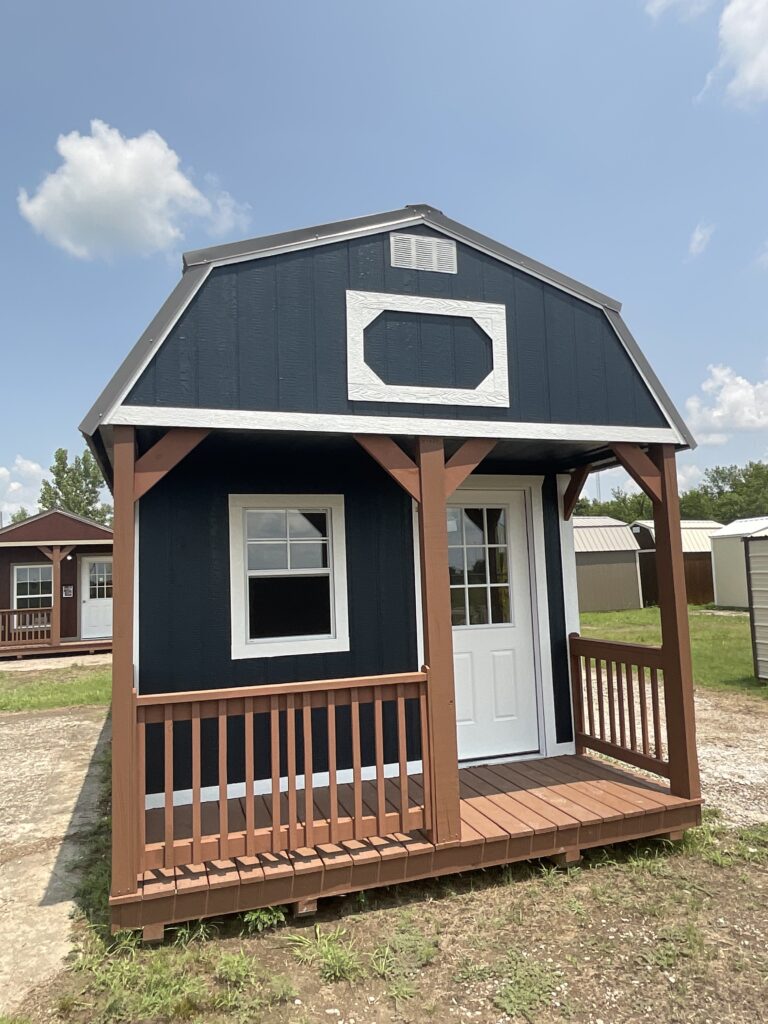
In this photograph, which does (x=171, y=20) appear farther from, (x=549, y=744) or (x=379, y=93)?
(x=549, y=744)

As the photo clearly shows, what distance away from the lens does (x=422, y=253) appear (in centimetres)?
358

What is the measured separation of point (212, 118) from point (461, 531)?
209 inches

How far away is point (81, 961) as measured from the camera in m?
2.63

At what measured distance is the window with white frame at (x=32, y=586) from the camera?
15.4 meters

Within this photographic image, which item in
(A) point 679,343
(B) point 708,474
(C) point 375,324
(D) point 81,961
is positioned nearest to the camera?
(D) point 81,961

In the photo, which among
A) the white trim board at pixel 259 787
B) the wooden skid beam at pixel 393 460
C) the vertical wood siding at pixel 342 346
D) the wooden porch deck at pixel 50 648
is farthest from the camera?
the wooden porch deck at pixel 50 648

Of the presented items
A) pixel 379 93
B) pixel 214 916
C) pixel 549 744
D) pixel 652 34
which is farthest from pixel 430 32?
pixel 214 916

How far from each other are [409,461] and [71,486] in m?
39.0

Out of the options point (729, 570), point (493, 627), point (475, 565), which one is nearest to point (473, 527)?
point (475, 565)

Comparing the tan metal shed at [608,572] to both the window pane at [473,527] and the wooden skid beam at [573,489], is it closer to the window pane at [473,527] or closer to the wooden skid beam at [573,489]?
the wooden skid beam at [573,489]

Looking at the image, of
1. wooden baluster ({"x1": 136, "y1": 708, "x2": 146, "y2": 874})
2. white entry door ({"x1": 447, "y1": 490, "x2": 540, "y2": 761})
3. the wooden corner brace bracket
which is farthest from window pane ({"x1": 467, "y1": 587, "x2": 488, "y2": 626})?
wooden baluster ({"x1": 136, "y1": 708, "x2": 146, "y2": 874})

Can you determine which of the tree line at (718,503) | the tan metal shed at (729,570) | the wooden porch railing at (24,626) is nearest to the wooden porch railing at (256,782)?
the wooden porch railing at (24,626)

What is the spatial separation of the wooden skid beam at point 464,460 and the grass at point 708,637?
6855 millimetres

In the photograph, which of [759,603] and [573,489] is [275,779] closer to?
[573,489]
